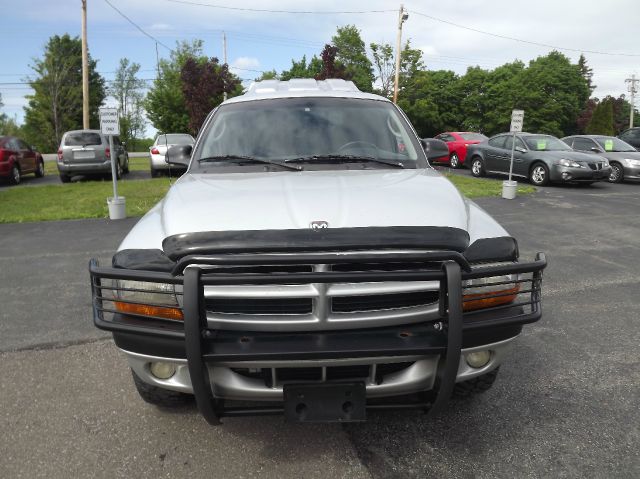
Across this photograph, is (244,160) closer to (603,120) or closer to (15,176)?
(15,176)

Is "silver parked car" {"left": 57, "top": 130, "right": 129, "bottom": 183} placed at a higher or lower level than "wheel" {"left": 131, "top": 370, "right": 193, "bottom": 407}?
higher

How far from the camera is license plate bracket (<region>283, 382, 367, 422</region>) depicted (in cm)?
208

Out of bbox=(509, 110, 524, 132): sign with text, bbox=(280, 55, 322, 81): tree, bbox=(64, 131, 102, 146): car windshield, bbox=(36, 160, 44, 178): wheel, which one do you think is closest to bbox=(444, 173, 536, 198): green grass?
bbox=(509, 110, 524, 132): sign with text

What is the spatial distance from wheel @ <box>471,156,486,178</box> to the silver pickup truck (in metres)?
14.7

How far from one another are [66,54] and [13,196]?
4942cm

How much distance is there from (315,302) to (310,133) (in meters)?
1.77

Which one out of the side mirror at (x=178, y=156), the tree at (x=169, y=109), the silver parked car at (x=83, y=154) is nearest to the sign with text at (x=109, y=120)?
the silver parked car at (x=83, y=154)

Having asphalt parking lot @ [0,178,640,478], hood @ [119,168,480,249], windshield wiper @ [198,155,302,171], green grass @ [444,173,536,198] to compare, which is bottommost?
asphalt parking lot @ [0,178,640,478]

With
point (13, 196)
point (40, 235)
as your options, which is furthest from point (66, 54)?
point (40, 235)

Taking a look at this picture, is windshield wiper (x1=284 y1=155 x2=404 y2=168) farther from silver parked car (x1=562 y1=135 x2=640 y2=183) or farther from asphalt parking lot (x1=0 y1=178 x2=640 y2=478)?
Result: silver parked car (x1=562 y1=135 x2=640 y2=183)

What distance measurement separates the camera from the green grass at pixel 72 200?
973 cm

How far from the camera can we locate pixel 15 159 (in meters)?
15.2

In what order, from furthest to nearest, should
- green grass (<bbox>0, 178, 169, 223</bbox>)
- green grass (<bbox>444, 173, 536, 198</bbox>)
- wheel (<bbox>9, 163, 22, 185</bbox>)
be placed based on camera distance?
wheel (<bbox>9, 163, 22, 185</bbox>)
green grass (<bbox>444, 173, 536, 198</bbox>)
green grass (<bbox>0, 178, 169, 223</bbox>)

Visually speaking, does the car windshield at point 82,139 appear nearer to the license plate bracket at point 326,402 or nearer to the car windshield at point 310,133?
the car windshield at point 310,133
